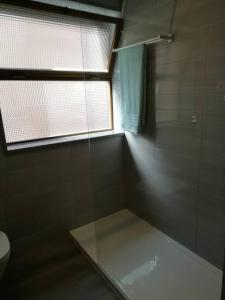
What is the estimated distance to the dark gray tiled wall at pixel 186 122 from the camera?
1.51 metres

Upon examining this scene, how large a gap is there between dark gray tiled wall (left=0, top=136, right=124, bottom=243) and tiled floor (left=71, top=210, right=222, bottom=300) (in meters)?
0.22

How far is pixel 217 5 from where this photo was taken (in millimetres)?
1402

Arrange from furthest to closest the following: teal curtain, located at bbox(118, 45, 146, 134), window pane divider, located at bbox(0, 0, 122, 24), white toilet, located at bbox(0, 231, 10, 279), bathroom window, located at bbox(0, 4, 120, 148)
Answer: teal curtain, located at bbox(118, 45, 146, 134) < bathroom window, located at bbox(0, 4, 120, 148) < window pane divider, located at bbox(0, 0, 122, 24) < white toilet, located at bbox(0, 231, 10, 279)

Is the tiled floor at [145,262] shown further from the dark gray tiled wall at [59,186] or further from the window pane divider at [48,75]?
the window pane divider at [48,75]

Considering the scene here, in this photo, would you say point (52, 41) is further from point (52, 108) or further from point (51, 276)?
point (51, 276)

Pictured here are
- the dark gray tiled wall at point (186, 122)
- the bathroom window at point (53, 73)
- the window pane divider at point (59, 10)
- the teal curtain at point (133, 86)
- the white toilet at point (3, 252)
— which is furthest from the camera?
the teal curtain at point (133, 86)

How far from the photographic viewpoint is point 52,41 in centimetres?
A: 195

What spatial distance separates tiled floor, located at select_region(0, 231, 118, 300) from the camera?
160 cm

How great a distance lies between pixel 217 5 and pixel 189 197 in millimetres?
1360

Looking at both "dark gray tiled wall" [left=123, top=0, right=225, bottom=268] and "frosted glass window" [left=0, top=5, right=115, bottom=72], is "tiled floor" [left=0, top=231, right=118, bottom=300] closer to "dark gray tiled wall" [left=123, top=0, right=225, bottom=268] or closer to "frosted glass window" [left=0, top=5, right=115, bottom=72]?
"dark gray tiled wall" [left=123, top=0, right=225, bottom=268]

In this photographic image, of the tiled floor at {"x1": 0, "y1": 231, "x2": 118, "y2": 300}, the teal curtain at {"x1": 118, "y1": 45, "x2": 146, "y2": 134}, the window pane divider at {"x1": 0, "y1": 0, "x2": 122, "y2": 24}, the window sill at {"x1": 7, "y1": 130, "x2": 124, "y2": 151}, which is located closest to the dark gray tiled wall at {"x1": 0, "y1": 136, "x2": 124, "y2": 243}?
the window sill at {"x1": 7, "y1": 130, "x2": 124, "y2": 151}

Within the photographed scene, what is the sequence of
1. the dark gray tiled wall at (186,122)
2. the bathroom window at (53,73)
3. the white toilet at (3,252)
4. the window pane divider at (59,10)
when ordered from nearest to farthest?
1. the white toilet at (3,252)
2. the dark gray tiled wall at (186,122)
3. the window pane divider at (59,10)
4. the bathroom window at (53,73)

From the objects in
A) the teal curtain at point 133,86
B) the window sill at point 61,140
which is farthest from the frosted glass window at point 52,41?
the window sill at point 61,140

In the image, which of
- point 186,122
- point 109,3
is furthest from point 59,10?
point 186,122
